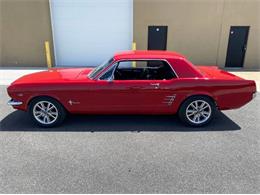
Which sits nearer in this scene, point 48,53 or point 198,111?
point 198,111

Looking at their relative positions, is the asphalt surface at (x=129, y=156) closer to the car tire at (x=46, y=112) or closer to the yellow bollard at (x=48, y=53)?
the car tire at (x=46, y=112)

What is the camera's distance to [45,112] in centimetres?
433

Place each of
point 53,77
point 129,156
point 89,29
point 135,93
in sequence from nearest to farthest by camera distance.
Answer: point 129,156
point 135,93
point 53,77
point 89,29

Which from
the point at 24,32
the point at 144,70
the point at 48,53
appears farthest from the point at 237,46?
the point at 24,32

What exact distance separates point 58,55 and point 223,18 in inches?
296

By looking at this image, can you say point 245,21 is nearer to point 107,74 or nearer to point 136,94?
point 136,94

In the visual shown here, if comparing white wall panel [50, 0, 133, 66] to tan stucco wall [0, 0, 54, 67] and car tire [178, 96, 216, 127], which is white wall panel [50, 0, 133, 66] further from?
car tire [178, 96, 216, 127]

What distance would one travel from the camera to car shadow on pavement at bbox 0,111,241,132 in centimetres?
438

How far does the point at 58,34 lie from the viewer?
1032 centimetres

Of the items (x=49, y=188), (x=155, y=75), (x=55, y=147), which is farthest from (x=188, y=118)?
(x=49, y=188)

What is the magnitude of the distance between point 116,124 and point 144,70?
1.35 meters

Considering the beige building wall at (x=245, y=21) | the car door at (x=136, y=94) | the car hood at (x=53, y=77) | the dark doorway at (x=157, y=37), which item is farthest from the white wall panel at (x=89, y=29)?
the car door at (x=136, y=94)

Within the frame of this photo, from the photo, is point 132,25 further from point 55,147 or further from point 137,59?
point 55,147

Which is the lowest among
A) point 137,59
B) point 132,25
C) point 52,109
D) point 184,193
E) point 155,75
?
point 184,193
